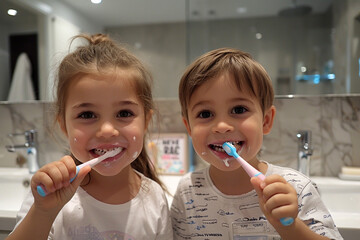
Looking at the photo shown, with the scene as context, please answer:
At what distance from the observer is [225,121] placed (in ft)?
1.85

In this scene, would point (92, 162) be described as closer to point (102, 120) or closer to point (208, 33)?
point (102, 120)

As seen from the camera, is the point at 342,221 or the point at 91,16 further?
the point at 91,16

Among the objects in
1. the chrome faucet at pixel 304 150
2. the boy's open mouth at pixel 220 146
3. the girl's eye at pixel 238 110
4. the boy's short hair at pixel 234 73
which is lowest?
the chrome faucet at pixel 304 150

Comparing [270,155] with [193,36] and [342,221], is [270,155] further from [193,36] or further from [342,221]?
[193,36]

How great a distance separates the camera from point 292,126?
103 centimetres

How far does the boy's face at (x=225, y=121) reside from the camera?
57cm

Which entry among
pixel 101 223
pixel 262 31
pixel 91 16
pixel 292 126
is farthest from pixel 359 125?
pixel 91 16

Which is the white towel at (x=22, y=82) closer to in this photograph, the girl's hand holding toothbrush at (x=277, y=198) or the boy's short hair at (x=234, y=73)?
the boy's short hair at (x=234, y=73)

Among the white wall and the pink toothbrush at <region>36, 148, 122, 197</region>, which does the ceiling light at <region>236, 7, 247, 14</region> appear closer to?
the white wall

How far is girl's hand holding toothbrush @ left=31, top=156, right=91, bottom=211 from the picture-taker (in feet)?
1.50

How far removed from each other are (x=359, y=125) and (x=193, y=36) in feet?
2.24

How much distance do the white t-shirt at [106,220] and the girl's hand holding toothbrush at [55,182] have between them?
13 cm

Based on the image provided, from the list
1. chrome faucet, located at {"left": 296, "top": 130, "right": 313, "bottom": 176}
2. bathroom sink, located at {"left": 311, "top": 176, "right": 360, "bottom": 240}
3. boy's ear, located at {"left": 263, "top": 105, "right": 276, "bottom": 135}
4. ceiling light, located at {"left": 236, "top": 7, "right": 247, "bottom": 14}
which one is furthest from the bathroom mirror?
boy's ear, located at {"left": 263, "top": 105, "right": 276, "bottom": 135}

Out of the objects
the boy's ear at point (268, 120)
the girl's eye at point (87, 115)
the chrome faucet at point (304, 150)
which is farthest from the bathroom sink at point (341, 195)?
the girl's eye at point (87, 115)
